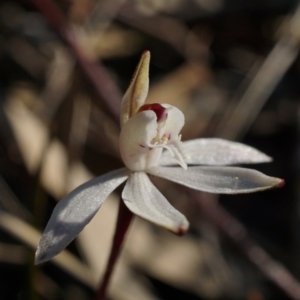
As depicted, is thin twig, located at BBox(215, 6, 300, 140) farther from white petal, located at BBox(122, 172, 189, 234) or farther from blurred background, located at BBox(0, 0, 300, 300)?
white petal, located at BBox(122, 172, 189, 234)

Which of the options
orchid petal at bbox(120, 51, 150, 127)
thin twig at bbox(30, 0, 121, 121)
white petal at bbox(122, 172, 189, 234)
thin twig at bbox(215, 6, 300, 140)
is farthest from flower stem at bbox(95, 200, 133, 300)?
thin twig at bbox(215, 6, 300, 140)

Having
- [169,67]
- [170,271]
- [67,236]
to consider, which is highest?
[67,236]

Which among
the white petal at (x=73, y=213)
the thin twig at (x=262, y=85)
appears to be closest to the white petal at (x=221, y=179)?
the white petal at (x=73, y=213)

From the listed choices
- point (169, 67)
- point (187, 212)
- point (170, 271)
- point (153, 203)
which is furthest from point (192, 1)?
point (153, 203)

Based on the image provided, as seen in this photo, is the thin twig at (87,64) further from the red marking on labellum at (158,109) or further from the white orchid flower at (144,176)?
the red marking on labellum at (158,109)

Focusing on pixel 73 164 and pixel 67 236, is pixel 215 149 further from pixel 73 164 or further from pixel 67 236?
Answer: pixel 73 164
